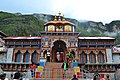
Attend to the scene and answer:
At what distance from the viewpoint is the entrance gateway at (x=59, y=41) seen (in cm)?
3350

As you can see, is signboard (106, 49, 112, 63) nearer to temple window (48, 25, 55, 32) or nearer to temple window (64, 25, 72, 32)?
temple window (64, 25, 72, 32)

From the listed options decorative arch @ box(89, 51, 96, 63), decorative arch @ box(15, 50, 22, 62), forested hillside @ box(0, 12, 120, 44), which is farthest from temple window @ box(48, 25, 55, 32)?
forested hillside @ box(0, 12, 120, 44)

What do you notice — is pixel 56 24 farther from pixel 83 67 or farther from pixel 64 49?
pixel 83 67

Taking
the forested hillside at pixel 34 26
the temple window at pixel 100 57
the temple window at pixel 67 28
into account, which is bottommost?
the temple window at pixel 100 57

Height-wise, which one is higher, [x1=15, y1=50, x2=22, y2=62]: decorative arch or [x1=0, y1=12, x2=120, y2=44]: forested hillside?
[x1=0, y1=12, x2=120, y2=44]: forested hillside

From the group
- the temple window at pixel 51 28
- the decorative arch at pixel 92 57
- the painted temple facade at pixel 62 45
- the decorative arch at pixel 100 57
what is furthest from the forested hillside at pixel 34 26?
the decorative arch at pixel 100 57

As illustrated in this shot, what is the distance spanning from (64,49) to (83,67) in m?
A: 4.99

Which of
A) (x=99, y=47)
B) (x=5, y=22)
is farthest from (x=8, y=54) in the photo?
(x=5, y=22)

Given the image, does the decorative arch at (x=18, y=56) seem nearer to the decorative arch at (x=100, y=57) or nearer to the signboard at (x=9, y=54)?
the signboard at (x=9, y=54)

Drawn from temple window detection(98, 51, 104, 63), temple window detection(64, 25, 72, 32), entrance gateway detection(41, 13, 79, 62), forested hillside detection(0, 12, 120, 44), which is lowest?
temple window detection(98, 51, 104, 63)

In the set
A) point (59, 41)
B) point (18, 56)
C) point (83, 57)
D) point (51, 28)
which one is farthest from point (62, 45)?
point (18, 56)

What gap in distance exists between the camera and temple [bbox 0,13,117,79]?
33.5 m

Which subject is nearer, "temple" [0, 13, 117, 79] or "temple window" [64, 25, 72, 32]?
"temple" [0, 13, 117, 79]

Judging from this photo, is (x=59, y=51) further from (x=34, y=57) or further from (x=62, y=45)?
(x=34, y=57)
